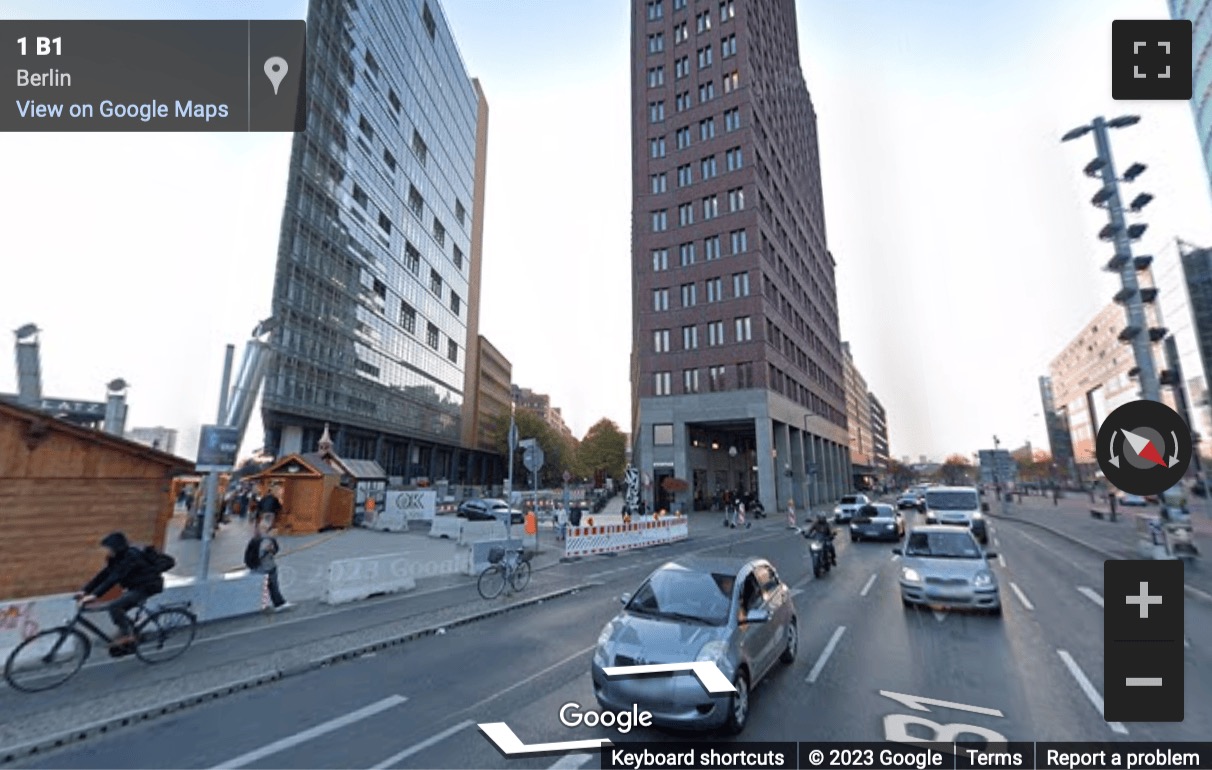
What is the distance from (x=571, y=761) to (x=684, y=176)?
49408mm

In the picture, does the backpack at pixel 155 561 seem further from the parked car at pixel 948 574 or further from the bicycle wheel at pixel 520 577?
the parked car at pixel 948 574

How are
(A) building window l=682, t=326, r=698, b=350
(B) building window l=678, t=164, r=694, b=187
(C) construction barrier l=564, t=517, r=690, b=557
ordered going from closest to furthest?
(C) construction barrier l=564, t=517, r=690, b=557 < (A) building window l=682, t=326, r=698, b=350 < (B) building window l=678, t=164, r=694, b=187

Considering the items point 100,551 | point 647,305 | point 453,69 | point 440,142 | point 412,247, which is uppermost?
point 453,69

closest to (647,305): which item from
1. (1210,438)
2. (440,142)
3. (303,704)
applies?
(1210,438)

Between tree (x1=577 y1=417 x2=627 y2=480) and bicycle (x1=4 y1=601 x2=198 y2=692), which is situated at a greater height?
tree (x1=577 y1=417 x2=627 y2=480)

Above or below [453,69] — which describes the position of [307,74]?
below

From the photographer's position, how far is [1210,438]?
108 ft

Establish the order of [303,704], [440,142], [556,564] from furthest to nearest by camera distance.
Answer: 1. [440,142]
2. [556,564]
3. [303,704]

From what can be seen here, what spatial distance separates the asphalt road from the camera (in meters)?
5.14

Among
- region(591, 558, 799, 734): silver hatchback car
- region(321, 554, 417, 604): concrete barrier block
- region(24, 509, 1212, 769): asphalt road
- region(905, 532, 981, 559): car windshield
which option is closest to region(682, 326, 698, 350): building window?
region(905, 532, 981, 559): car windshield

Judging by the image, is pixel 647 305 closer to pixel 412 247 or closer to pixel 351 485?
pixel 351 485

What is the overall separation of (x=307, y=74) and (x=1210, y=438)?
73088 millimetres

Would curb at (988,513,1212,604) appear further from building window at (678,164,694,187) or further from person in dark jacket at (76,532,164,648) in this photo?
building window at (678,164,694,187)

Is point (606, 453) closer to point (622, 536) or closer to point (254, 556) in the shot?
point (622, 536)
